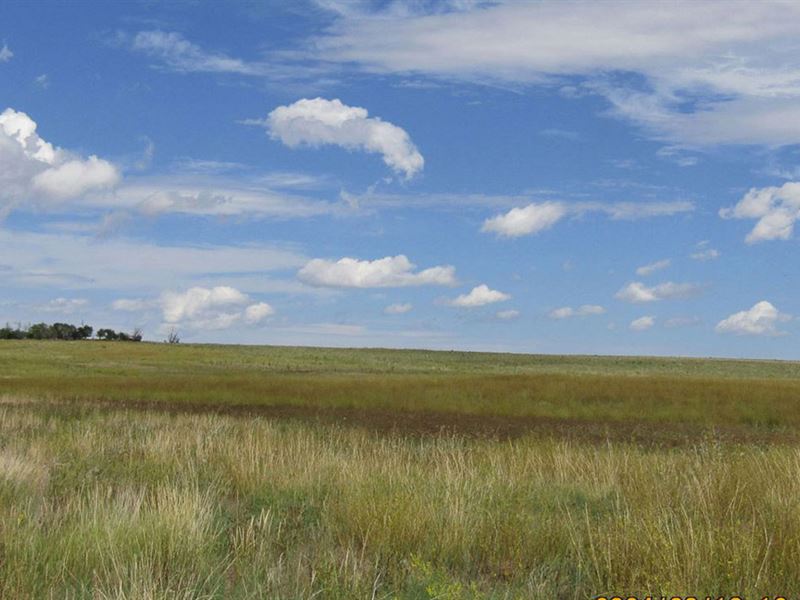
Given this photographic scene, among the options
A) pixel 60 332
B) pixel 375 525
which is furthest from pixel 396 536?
pixel 60 332

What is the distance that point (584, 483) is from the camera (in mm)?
9383

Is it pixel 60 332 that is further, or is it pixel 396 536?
pixel 60 332

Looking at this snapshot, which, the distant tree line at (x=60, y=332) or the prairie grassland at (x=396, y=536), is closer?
the prairie grassland at (x=396, y=536)

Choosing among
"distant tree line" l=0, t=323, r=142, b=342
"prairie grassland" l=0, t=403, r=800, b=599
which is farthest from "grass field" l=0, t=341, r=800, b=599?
"distant tree line" l=0, t=323, r=142, b=342

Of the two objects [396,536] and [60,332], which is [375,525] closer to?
[396,536]

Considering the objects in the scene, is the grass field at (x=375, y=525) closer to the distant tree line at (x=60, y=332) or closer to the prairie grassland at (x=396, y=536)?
the prairie grassland at (x=396, y=536)

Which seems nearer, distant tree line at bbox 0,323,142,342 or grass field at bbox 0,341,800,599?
grass field at bbox 0,341,800,599

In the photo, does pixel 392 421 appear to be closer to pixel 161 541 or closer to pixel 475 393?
pixel 475 393

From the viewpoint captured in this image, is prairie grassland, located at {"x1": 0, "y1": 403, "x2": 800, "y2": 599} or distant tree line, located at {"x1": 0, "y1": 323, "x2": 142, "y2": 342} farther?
distant tree line, located at {"x1": 0, "y1": 323, "x2": 142, "y2": 342}

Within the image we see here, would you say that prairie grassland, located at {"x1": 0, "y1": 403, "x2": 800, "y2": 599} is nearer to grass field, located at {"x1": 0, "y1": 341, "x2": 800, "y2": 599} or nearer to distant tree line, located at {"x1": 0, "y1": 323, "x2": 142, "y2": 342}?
grass field, located at {"x1": 0, "y1": 341, "x2": 800, "y2": 599}

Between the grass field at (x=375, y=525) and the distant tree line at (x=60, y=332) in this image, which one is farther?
the distant tree line at (x=60, y=332)

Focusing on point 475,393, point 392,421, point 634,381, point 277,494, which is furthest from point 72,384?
point 277,494

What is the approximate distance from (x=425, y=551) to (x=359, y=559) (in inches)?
20.7

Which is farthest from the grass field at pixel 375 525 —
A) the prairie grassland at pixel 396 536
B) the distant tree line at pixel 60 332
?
the distant tree line at pixel 60 332
